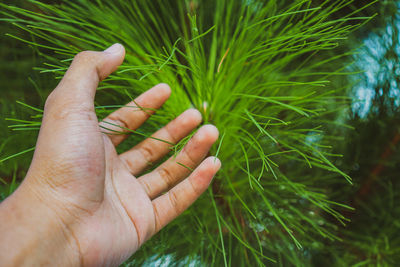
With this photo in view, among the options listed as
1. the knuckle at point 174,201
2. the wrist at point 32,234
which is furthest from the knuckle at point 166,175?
the wrist at point 32,234

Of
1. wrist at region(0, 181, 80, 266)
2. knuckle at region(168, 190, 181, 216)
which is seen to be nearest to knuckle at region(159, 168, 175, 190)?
knuckle at region(168, 190, 181, 216)

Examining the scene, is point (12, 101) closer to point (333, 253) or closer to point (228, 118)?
point (228, 118)

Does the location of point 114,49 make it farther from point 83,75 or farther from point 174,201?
point 174,201

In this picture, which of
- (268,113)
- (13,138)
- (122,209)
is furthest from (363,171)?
(13,138)

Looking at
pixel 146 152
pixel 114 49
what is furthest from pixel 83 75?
pixel 146 152

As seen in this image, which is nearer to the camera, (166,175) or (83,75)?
(83,75)

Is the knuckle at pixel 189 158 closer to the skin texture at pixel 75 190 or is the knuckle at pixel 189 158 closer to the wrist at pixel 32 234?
the skin texture at pixel 75 190
